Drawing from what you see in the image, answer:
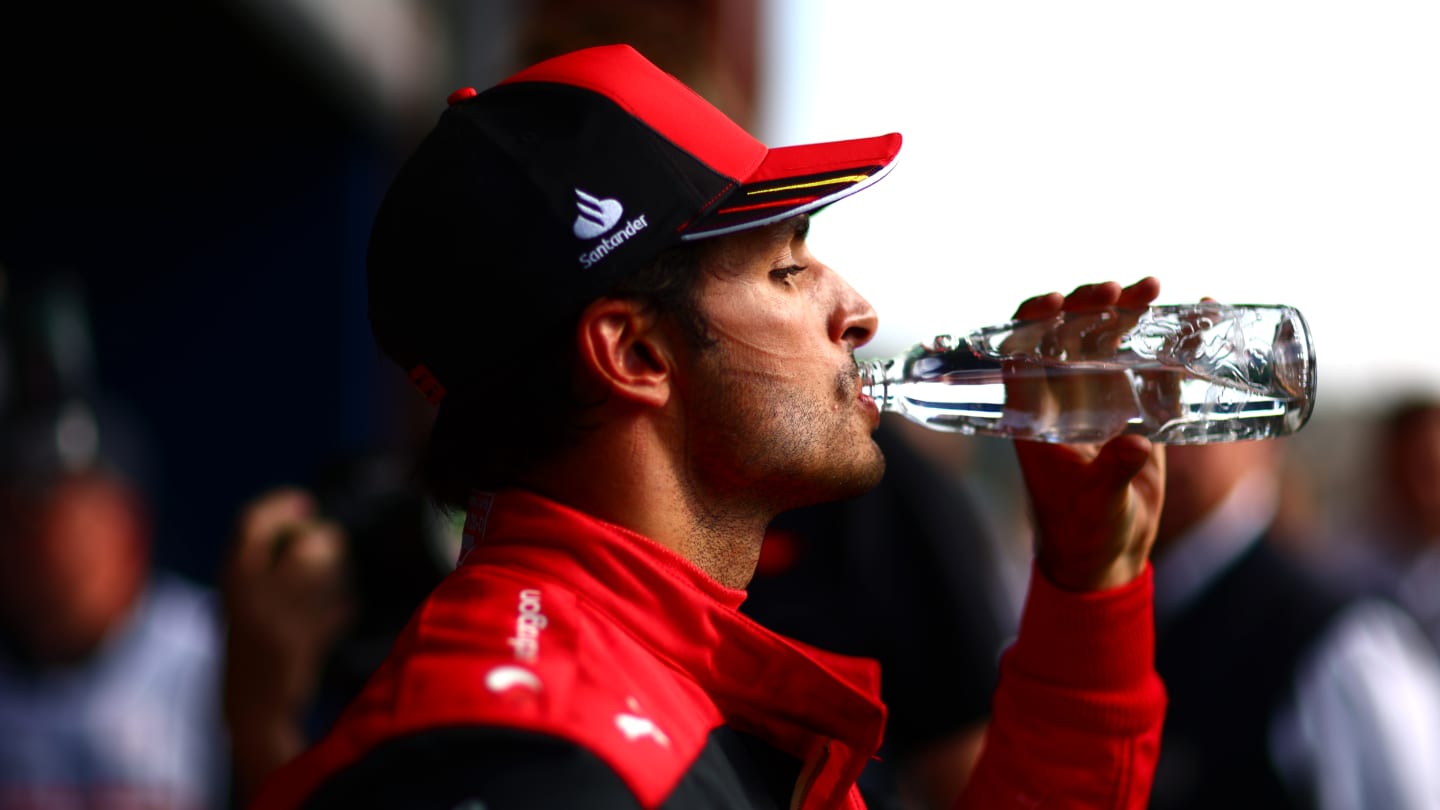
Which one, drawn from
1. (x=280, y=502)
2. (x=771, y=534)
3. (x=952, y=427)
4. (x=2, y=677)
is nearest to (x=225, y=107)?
(x=2, y=677)

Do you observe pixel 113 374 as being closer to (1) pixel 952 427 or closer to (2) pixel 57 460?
(2) pixel 57 460

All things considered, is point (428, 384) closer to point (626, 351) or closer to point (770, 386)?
point (626, 351)

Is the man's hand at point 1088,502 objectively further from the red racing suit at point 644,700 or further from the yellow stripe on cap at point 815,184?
the yellow stripe on cap at point 815,184

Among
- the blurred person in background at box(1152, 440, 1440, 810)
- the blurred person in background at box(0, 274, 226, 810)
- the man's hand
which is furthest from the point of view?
the blurred person in background at box(0, 274, 226, 810)

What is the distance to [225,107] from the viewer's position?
234 inches

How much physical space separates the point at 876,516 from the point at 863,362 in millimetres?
830

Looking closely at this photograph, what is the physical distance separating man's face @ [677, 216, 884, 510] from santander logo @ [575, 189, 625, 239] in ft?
0.58

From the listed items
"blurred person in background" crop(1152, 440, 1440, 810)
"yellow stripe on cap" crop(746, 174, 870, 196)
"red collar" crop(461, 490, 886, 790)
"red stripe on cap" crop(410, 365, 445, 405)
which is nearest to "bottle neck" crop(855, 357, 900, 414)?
"yellow stripe on cap" crop(746, 174, 870, 196)

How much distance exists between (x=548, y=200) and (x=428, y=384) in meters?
0.32

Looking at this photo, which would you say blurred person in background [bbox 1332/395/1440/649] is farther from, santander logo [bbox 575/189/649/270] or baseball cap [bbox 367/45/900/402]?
santander logo [bbox 575/189/649/270]

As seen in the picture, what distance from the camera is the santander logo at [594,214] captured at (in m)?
1.47

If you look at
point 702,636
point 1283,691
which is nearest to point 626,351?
point 702,636

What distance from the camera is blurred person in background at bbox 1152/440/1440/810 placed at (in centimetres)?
334

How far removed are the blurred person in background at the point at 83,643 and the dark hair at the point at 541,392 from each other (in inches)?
108
